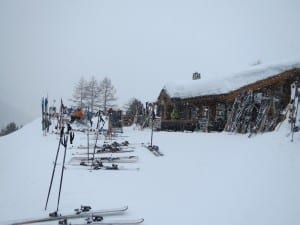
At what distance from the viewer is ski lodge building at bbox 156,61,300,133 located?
14.2 meters

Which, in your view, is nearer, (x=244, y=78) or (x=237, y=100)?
(x=237, y=100)

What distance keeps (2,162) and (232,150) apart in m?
9.57

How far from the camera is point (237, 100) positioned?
16016 mm

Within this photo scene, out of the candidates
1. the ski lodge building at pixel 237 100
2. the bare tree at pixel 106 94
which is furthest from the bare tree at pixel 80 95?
the ski lodge building at pixel 237 100

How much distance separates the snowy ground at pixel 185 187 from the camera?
5465mm

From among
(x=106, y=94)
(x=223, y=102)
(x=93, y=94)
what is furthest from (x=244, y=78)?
(x=93, y=94)

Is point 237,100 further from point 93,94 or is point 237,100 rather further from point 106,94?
point 93,94

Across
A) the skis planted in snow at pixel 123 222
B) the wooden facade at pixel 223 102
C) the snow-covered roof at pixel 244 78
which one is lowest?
the skis planted in snow at pixel 123 222

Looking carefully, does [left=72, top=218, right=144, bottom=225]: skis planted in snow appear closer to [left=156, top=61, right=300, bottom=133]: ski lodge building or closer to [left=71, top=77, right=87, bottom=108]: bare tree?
[left=156, top=61, right=300, bottom=133]: ski lodge building

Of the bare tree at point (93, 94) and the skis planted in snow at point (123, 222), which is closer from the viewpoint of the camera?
the skis planted in snow at point (123, 222)

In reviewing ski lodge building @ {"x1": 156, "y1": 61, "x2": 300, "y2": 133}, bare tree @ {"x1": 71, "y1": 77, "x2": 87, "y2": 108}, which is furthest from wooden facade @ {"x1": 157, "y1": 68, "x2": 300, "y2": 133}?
bare tree @ {"x1": 71, "y1": 77, "x2": 87, "y2": 108}

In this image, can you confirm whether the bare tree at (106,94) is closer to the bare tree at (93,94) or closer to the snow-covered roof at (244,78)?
the bare tree at (93,94)

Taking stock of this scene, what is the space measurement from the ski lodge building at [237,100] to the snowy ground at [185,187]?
427 centimetres

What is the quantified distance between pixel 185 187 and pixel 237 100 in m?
10.4
